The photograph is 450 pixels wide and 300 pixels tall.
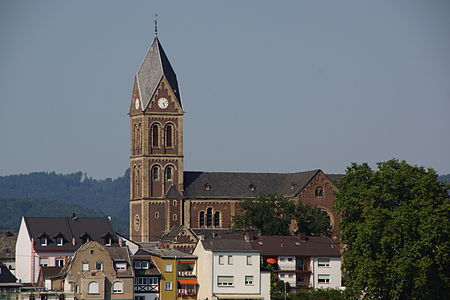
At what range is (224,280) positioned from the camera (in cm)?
11381

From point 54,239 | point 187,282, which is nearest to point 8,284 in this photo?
point 54,239

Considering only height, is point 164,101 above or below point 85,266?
above

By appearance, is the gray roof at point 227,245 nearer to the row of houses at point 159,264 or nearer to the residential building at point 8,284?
the row of houses at point 159,264

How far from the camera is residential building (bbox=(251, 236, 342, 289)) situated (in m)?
122

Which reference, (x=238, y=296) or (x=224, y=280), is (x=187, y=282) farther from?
(x=238, y=296)

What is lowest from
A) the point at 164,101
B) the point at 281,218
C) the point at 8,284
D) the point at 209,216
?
the point at 8,284

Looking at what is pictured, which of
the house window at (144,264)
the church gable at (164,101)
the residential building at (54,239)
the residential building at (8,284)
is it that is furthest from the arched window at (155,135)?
the house window at (144,264)

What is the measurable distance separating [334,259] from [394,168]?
1889 centimetres

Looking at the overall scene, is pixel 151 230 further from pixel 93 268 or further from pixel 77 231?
pixel 93 268

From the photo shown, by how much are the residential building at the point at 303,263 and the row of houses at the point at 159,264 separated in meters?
0.09

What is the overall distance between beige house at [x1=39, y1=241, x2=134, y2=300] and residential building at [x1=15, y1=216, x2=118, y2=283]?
32.5 feet

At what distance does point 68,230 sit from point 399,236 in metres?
36.8

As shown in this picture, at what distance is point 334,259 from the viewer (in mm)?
124312

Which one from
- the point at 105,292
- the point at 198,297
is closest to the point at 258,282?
the point at 198,297
